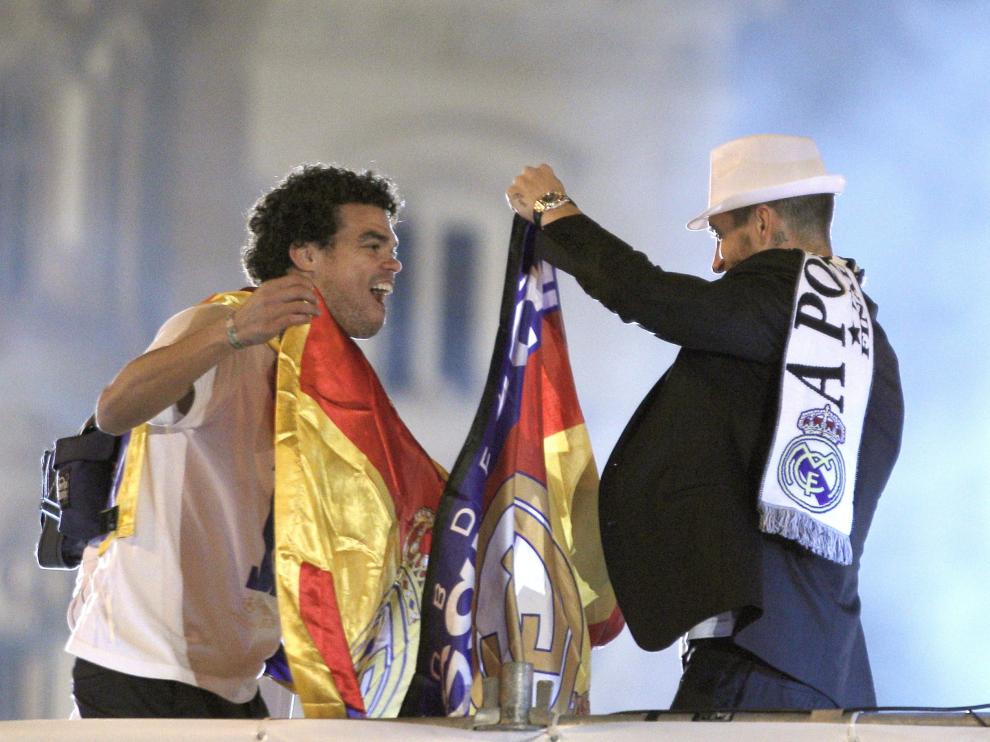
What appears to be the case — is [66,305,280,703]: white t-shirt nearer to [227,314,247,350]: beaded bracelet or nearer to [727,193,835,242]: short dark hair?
[227,314,247,350]: beaded bracelet

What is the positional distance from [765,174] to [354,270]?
74 cm

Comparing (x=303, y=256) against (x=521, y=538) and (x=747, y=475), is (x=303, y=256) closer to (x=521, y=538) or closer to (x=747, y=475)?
(x=521, y=538)

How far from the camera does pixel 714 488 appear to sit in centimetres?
184

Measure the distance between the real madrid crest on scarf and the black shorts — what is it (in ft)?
2.81

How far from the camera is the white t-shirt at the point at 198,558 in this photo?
2.01m

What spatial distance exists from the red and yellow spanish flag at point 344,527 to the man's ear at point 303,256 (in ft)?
0.76

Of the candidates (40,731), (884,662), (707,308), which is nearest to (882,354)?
(707,308)

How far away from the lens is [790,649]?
1783mm

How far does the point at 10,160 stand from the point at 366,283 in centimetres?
212

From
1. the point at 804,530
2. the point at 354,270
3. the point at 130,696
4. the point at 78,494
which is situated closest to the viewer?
the point at 804,530

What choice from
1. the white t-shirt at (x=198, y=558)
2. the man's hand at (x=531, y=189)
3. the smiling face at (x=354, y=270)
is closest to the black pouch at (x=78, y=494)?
the white t-shirt at (x=198, y=558)

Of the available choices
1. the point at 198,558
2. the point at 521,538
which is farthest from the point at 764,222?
the point at 198,558

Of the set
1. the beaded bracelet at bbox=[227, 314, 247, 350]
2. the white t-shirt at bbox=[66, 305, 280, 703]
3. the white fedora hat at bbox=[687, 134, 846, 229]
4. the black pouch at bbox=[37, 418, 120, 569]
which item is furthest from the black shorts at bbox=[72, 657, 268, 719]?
the white fedora hat at bbox=[687, 134, 846, 229]

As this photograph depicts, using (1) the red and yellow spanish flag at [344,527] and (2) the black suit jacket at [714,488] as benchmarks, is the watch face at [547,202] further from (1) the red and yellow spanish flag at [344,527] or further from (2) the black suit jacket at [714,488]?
(1) the red and yellow spanish flag at [344,527]
